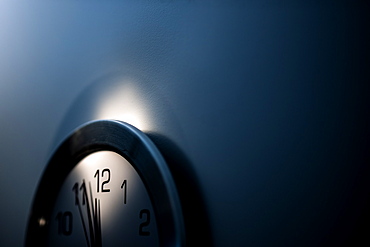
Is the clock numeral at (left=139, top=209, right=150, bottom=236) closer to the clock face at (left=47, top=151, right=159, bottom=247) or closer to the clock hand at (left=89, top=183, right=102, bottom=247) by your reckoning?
the clock face at (left=47, top=151, right=159, bottom=247)

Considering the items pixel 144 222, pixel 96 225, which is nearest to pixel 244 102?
pixel 144 222

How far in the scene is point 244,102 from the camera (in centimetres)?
64

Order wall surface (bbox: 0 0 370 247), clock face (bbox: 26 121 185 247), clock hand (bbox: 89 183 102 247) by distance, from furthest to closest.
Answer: clock hand (bbox: 89 183 102 247)
clock face (bbox: 26 121 185 247)
wall surface (bbox: 0 0 370 247)

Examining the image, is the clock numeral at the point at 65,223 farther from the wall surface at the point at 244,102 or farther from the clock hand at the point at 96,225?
the wall surface at the point at 244,102

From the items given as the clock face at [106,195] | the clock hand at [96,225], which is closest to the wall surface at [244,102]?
the clock face at [106,195]

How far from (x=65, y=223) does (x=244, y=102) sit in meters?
0.48

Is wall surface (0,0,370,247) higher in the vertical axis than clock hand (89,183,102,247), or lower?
higher

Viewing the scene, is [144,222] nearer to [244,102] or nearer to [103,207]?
[103,207]

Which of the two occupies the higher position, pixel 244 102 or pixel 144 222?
pixel 244 102

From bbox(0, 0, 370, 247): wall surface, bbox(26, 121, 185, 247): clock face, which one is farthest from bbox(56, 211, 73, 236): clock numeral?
bbox(0, 0, 370, 247): wall surface

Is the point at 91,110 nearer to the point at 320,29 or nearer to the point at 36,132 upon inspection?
the point at 36,132

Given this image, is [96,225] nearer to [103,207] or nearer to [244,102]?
[103,207]

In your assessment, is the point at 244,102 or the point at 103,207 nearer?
the point at 244,102

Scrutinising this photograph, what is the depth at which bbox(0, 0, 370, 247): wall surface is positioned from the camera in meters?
0.54
